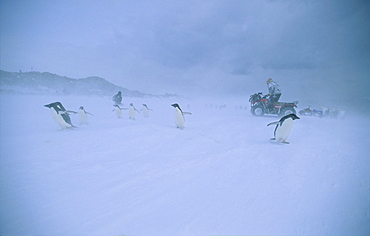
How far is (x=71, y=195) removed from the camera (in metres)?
1.40

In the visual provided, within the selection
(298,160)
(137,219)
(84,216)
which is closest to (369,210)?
(298,160)

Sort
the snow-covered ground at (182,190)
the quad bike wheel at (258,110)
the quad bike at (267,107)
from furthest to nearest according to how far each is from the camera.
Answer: the quad bike wheel at (258,110), the quad bike at (267,107), the snow-covered ground at (182,190)

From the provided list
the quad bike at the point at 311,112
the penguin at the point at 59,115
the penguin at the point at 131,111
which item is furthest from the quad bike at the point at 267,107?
the penguin at the point at 59,115

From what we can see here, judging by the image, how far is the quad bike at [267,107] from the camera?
6.87 meters

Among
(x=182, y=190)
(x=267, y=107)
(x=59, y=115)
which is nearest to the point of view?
(x=182, y=190)

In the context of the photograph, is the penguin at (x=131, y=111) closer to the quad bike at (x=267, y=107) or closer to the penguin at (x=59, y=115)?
the penguin at (x=59, y=115)

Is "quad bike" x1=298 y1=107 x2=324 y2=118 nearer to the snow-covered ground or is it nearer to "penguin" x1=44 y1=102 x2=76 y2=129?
the snow-covered ground

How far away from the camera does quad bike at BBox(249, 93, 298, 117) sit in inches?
271

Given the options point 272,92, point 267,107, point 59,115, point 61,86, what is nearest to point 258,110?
point 267,107

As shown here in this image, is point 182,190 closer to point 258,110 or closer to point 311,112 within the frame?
point 258,110

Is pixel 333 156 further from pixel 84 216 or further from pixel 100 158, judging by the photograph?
pixel 100 158

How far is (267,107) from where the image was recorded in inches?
286

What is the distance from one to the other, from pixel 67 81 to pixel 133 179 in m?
10.8

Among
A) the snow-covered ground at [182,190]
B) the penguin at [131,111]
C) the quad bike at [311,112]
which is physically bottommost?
the snow-covered ground at [182,190]
